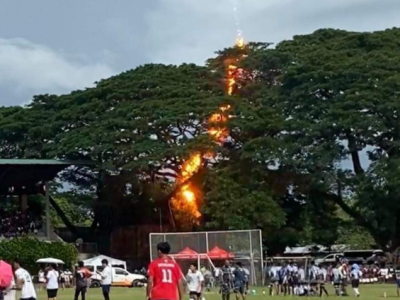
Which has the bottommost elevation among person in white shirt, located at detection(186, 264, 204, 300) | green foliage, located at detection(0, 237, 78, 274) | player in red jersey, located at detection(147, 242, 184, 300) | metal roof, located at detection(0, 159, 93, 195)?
player in red jersey, located at detection(147, 242, 184, 300)

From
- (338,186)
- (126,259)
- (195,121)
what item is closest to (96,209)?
(126,259)

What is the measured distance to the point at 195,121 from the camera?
54000 mm

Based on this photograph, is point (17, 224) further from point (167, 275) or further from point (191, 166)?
point (167, 275)

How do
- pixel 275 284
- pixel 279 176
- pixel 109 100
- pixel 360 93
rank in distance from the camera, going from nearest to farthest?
pixel 275 284, pixel 360 93, pixel 279 176, pixel 109 100

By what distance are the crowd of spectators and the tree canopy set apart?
3.45 m

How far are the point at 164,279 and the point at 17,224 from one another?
47507mm

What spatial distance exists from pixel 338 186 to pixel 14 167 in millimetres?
18117

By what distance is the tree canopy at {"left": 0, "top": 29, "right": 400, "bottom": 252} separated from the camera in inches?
1955

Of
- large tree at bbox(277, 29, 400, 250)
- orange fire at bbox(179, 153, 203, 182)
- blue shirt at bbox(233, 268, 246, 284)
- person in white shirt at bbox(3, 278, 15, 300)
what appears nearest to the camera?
person in white shirt at bbox(3, 278, 15, 300)

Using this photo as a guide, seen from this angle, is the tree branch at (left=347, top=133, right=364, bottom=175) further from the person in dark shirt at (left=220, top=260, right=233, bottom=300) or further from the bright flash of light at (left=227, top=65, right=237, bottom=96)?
the person in dark shirt at (left=220, top=260, right=233, bottom=300)

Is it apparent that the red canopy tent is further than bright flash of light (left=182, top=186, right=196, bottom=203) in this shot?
No

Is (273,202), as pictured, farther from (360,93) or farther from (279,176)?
(360,93)

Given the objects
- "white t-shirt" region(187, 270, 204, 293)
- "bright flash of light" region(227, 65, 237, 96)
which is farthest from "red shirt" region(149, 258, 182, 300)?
"bright flash of light" region(227, 65, 237, 96)

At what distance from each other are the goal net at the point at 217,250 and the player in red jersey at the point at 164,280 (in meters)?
28.0
